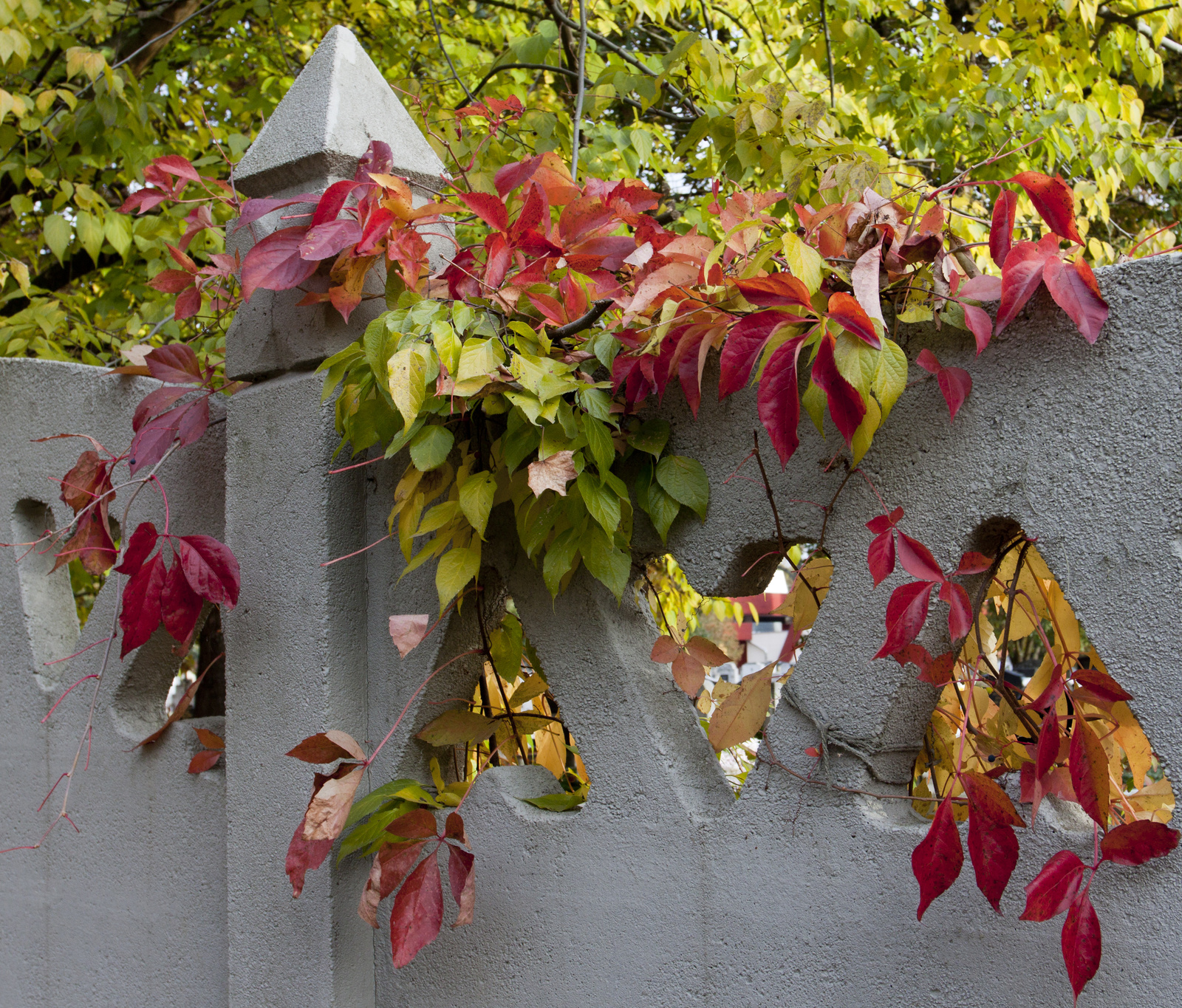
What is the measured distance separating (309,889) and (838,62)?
3369 mm

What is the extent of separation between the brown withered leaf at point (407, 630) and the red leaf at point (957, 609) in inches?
29.0

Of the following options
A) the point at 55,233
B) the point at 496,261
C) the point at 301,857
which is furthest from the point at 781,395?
the point at 55,233

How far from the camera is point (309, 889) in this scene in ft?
5.39

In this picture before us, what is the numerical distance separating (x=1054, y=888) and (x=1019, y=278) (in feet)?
2.19

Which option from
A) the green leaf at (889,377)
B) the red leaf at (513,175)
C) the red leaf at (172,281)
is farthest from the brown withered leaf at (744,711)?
the red leaf at (172,281)

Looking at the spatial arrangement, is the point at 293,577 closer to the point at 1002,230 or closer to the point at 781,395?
the point at 781,395

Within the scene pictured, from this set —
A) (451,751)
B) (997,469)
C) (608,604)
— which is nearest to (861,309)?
(997,469)

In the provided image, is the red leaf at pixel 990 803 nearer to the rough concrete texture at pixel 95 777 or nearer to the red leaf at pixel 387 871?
the red leaf at pixel 387 871

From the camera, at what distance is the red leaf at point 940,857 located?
42.7 inches

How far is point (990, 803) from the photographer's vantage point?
1077mm

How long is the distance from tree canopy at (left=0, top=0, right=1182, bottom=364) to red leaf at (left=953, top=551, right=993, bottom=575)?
1.12 meters

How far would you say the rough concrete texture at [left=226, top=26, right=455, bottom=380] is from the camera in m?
1.72

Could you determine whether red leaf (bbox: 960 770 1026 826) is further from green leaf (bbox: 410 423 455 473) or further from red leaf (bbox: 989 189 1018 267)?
green leaf (bbox: 410 423 455 473)

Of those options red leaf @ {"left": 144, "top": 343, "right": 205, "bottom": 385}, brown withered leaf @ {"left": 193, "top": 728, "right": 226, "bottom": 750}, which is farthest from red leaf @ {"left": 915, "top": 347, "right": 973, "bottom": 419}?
brown withered leaf @ {"left": 193, "top": 728, "right": 226, "bottom": 750}
